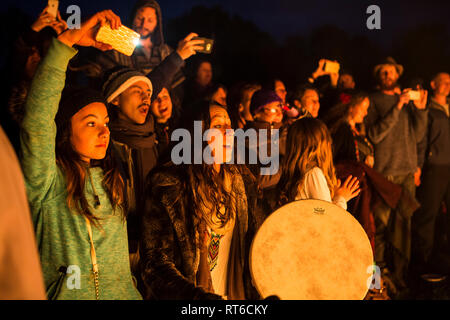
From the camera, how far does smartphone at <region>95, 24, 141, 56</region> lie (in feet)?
8.89

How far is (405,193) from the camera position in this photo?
5219 millimetres

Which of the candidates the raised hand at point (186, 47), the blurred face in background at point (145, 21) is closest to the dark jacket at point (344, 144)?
the raised hand at point (186, 47)

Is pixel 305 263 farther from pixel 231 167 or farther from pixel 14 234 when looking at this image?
pixel 14 234

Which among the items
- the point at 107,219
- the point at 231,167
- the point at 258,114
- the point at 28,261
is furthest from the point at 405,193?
the point at 28,261

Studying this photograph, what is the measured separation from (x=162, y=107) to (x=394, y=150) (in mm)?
2992

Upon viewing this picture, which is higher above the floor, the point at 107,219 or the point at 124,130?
the point at 124,130

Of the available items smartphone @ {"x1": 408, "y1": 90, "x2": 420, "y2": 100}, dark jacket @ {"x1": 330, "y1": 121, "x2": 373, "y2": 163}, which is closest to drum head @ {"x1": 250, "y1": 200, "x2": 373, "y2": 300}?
dark jacket @ {"x1": 330, "y1": 121, "x2": 373, "y2": 163}

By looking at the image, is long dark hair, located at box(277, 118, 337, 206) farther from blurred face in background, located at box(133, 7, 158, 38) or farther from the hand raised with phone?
the hand raised with phone

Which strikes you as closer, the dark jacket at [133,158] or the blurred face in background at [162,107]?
the dark jacket at [133,158]

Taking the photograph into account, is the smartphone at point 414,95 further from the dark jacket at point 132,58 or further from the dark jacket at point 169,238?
the dark jacket at point 169,238

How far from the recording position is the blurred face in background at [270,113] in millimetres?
4316

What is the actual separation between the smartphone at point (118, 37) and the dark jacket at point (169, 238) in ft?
2.83

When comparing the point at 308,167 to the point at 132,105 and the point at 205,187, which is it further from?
the point at 132,105
